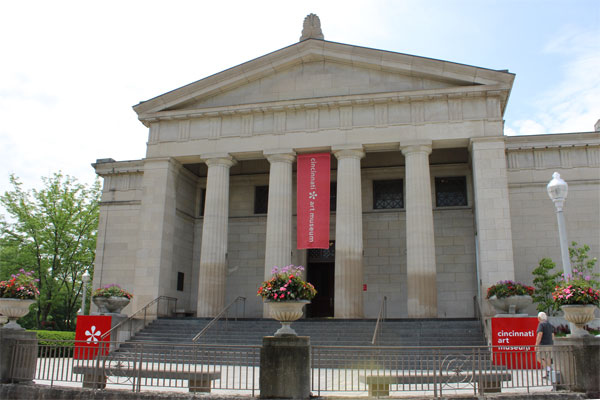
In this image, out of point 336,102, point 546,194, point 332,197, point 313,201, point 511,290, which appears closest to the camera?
point 511,290

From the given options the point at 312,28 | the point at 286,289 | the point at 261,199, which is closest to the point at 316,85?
the point at 312,28

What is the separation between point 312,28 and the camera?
2595 cm

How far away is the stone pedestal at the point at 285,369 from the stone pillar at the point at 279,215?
1275 centimetres

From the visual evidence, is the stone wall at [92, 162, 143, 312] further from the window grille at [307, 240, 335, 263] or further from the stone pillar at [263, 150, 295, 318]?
the window grille at [307, 240, 335, 263]

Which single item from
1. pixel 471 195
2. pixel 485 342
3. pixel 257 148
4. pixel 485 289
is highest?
pixel 257 148

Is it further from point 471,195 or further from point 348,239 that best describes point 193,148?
point 471,195

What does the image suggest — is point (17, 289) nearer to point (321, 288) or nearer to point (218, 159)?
point (218, 159)

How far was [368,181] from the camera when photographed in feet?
90.0

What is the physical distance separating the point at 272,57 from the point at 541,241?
14822mm

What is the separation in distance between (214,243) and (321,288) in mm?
6370

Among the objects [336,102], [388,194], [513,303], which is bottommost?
[513,303]

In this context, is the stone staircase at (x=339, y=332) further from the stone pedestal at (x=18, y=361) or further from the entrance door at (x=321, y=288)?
the stone pedestal at (x=18, y=361)

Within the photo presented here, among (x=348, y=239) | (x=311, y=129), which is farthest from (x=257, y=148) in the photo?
(x=348, y=239)

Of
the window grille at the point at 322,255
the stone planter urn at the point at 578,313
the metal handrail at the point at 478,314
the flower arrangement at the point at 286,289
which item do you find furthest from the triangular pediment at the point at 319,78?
the flower arrangement at the point at 286,289
